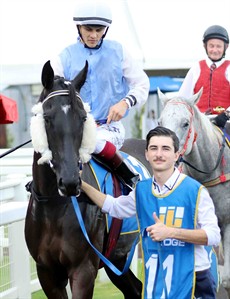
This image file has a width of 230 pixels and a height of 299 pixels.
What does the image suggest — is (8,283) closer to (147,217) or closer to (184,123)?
(184,123)

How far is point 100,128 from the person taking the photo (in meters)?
5.67

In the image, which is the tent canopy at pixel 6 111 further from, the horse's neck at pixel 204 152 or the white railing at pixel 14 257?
the horse's neck at pixel 204 152

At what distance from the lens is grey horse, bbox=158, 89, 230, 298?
6324mm

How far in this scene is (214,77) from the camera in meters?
7.17

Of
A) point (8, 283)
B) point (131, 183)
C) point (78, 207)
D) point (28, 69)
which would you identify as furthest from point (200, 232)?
point (28, 69)

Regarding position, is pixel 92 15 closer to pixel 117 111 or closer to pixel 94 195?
pixel 117 111

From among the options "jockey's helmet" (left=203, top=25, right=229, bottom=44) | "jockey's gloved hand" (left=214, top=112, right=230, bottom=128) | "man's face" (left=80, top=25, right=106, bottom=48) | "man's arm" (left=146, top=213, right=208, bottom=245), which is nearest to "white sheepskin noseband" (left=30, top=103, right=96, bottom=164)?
"man's arm" (left=146, top=213, right=208, bottom=245)

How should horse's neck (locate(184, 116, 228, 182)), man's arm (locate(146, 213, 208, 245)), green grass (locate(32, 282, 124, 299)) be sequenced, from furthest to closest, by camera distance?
green grass (locate(32, 282, 124, 299)) → horse's neck (locate(184, 116, 228, 182)) → man's arm (locate(146, 213, 208, 245))


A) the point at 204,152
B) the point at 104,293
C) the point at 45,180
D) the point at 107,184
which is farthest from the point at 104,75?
the point at 104,293

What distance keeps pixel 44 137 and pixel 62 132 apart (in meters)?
0.12

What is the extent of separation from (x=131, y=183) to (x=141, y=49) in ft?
25.5

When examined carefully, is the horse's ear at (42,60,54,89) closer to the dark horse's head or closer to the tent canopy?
the dark horse's head

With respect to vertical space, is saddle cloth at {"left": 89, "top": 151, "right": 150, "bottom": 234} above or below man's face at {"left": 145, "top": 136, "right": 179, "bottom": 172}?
below

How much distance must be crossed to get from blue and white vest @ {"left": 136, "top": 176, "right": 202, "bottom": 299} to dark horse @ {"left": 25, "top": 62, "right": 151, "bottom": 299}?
0.55 metres
